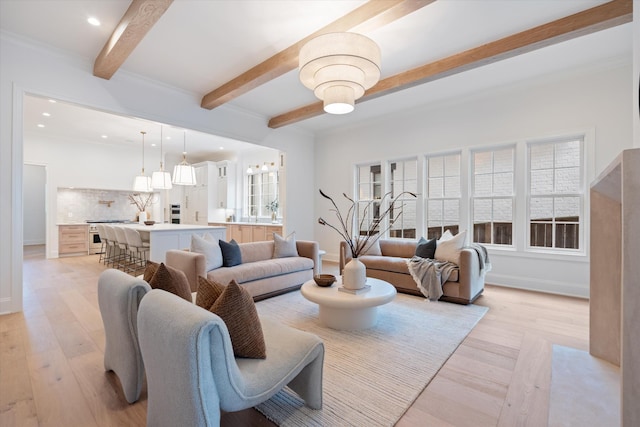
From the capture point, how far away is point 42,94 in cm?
346

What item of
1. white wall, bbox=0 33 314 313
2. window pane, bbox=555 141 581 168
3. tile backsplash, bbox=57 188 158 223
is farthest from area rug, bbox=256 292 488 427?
tile backsplash, bbox=57 188 158 223

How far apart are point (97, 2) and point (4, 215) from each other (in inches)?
101

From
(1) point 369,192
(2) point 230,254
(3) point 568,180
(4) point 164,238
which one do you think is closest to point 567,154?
(3) point 568,180

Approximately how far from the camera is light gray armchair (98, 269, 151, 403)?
1.69m

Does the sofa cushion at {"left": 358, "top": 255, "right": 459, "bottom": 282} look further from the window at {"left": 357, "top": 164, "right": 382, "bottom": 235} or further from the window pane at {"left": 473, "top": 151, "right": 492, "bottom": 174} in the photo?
the window pane at {"left": 473, "top": 151, "right": 492, "bottom": 174}

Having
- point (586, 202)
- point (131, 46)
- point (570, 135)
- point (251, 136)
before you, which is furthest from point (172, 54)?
point (586, 202)

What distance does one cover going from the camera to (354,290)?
2879 millimetres

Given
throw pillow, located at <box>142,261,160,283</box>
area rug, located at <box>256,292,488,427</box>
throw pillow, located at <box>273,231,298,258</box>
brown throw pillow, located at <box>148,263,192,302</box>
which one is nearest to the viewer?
area rug, located at <box>256,292,488,427</box>

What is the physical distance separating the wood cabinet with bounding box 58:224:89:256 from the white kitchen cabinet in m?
3.57

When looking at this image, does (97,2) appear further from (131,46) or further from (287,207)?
(287,207)

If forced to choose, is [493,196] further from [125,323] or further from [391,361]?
[125,323]

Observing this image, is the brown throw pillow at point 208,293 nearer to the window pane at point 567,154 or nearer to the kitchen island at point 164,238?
the kitchen island at point 164,238

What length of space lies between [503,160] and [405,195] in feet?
5.83

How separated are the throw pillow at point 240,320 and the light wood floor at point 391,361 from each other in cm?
49
